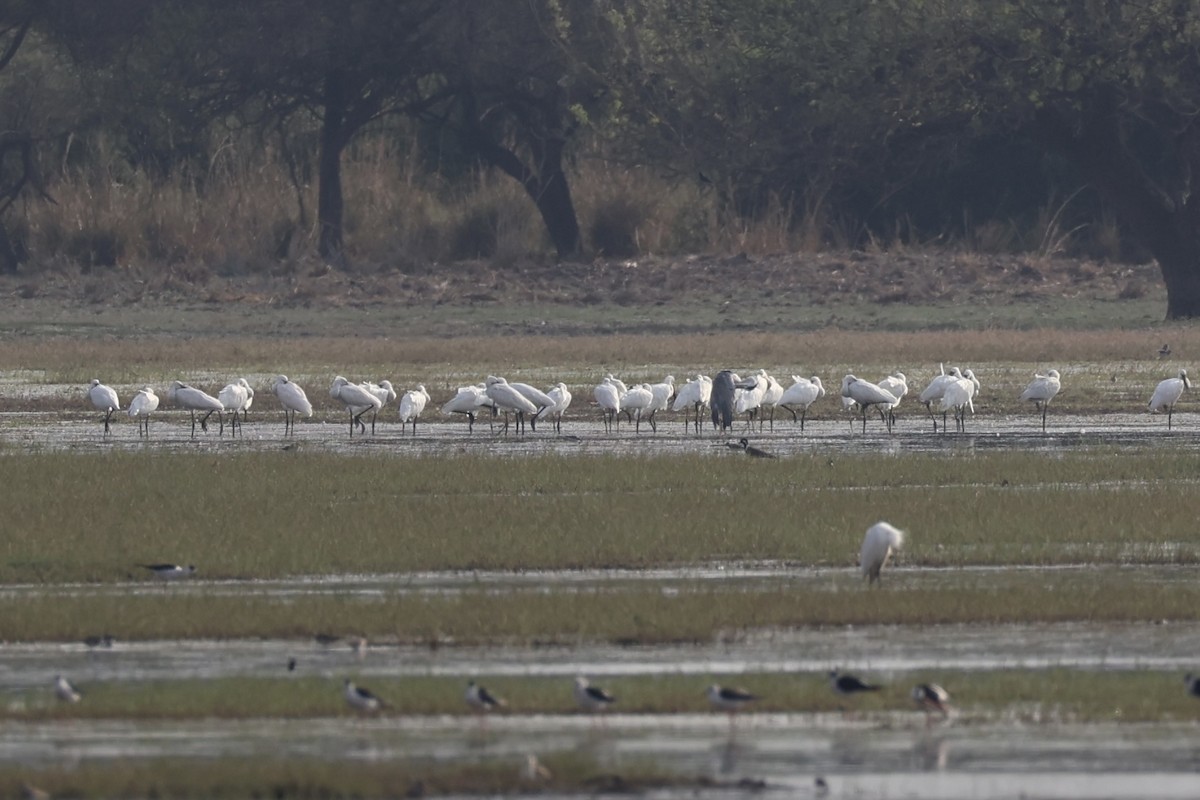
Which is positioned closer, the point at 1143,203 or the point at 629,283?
the point at 1143,203

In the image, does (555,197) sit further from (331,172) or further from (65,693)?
(65,693)

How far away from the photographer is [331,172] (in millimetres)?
46969

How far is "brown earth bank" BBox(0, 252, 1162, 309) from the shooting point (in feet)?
135

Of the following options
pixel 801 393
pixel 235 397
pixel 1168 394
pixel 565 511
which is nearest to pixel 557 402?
pixel 801 393

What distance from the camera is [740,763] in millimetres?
8953

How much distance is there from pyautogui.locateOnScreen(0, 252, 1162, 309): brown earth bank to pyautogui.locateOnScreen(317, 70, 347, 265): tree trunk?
88.4 inches

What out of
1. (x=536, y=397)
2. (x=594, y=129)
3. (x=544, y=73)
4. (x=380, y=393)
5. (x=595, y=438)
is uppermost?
(x=544, y=73)

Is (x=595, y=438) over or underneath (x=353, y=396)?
underneath

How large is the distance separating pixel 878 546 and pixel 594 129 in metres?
35.7

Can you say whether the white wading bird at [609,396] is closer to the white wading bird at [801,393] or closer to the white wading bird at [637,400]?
the white wading bird at [637,400]

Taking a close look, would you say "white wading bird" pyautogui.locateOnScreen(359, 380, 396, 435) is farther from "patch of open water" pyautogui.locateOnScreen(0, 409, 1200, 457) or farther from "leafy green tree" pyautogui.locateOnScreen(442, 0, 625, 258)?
"leafy green tree" pyautogui.locateOnScreen(442, 0, 625, 258)

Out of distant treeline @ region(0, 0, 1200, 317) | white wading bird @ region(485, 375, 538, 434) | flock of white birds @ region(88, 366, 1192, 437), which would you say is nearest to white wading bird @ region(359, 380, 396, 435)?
flock of white birds @ region(88, 366, 1192, 437)

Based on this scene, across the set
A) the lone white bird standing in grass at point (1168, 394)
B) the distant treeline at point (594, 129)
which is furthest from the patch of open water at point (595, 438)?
the distant treeline at point (594, 129)

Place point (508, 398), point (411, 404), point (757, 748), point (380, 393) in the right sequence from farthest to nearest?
point (380, 393)
point (411, 404)
point (508, 398)
point (757, 748)
